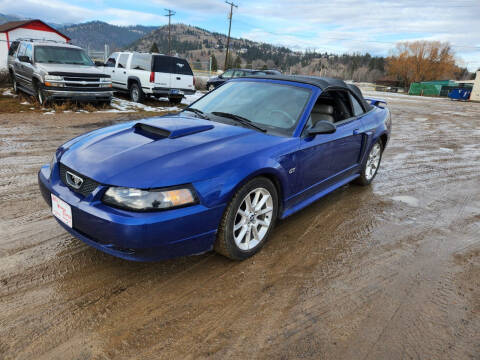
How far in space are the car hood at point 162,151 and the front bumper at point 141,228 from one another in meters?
0.19

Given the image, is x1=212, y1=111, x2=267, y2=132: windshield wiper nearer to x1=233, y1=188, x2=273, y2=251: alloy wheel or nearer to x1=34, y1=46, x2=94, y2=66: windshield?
x1=233, y1=188, x2=273, y2=251: alloy wheel

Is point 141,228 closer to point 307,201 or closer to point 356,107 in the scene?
point 307,201

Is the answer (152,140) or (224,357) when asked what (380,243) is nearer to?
(224,357)

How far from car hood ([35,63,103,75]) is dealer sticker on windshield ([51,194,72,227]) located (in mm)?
8165

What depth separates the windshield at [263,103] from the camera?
3354 millimetres

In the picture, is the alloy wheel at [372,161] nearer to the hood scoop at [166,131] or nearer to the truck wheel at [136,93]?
the hood scoop at [166,131]

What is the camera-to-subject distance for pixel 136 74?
12.3 metres

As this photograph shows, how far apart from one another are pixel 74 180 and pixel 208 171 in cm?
103

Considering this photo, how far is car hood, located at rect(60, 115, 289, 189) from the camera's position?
2.35 meters

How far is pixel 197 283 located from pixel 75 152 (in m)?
1.46

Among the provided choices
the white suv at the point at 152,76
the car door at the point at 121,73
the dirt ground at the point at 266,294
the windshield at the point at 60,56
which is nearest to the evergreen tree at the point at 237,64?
the car door at the point at 121,73

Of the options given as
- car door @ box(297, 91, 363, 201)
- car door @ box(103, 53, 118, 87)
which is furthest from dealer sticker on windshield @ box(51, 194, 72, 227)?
car door @ box(103, 53, 118, 87)

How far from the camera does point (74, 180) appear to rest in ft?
8.32

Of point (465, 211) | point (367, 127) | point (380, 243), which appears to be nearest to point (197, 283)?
point (380, 243)
